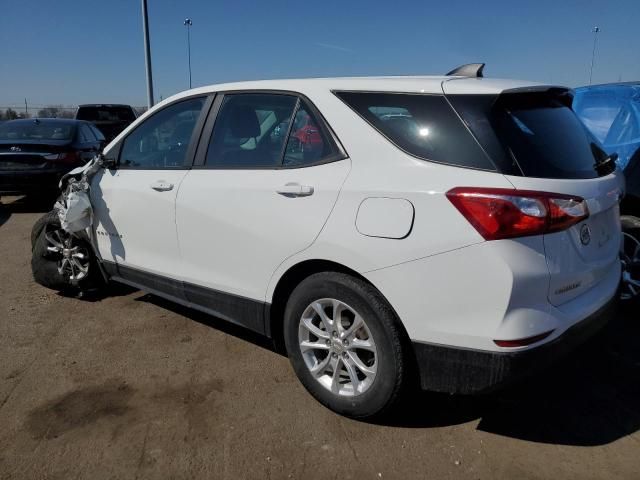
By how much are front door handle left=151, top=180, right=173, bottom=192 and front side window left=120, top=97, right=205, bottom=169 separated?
142mm

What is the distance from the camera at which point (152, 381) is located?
3.28 metres

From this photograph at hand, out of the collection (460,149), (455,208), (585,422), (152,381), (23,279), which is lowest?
(23,279)

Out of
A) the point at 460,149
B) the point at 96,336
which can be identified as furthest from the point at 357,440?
the point at 96,336

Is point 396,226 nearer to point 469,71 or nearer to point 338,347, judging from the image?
point 338,347

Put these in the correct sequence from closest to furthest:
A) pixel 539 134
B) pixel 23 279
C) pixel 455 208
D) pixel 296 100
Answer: pixel 455 208 → pixel 539 134 → pixel 296 100 → pixel 23 279

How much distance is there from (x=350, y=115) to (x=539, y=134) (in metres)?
0.93

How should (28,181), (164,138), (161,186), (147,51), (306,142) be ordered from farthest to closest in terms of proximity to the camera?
(147,51)
(28,181)
(164,138)
(161,186)
(306,142)

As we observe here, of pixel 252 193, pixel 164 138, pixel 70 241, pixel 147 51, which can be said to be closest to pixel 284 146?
pixel 252 193

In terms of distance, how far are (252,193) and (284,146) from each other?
12.8 inches

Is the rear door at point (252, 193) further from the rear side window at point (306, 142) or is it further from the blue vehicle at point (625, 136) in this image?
the blue vehicle at point (625, 136)

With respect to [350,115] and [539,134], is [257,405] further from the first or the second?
[539,134]

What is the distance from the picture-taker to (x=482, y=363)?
7.55ft

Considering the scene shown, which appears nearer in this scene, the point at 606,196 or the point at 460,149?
the point at 460,149

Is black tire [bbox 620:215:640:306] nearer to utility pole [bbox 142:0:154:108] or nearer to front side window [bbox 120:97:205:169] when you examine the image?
front side window [bbox 120:97:205:169]
